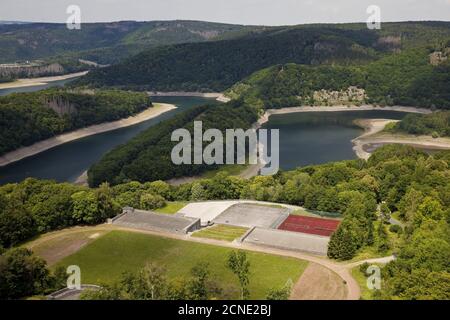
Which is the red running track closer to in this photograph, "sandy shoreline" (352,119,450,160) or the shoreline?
"sandy shoreline" (352,119,450,160)

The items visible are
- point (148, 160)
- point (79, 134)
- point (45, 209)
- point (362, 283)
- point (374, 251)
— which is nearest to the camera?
point (362, 283)

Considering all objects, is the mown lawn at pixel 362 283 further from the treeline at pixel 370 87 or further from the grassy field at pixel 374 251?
the treeline at pixel 370 87

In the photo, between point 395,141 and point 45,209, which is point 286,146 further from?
point 45,209

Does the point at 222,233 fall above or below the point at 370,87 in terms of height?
below

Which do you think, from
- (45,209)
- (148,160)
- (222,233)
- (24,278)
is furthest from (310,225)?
(148,160)

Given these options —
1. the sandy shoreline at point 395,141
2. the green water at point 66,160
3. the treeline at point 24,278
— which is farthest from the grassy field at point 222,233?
the sandy shoreline at point 395,141

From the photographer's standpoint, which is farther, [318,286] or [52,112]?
[52,112]
